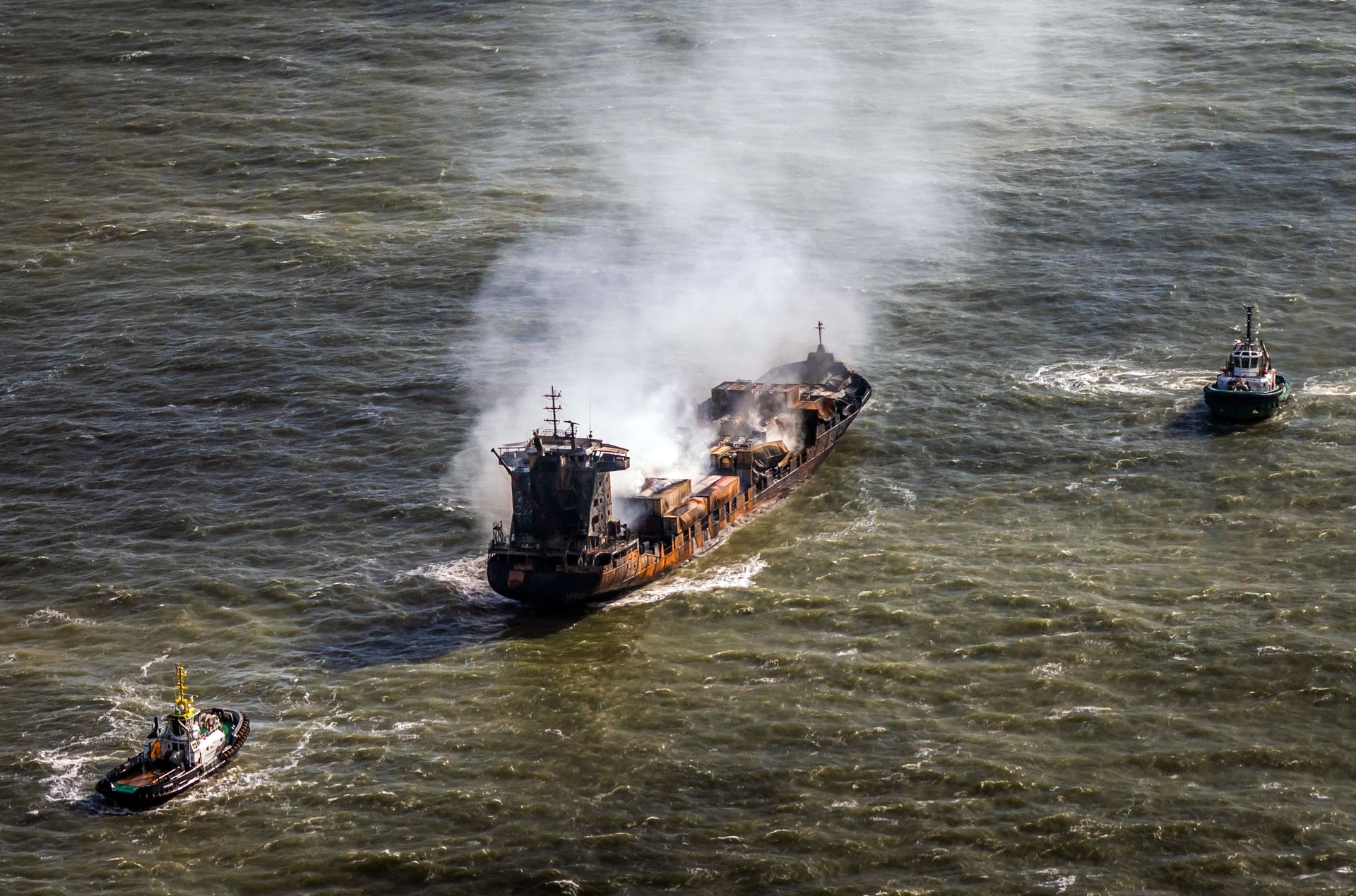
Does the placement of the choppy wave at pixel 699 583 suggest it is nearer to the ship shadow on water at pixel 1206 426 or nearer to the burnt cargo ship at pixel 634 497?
the burnt cargo ship at pixel 634 497

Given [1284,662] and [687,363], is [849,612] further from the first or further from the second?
[687,363]

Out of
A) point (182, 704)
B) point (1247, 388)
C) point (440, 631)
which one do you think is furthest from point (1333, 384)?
point (182, 704)

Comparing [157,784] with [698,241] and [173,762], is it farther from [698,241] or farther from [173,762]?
[698,241]

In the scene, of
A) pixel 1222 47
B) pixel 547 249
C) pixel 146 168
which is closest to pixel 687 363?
pixel 547 249

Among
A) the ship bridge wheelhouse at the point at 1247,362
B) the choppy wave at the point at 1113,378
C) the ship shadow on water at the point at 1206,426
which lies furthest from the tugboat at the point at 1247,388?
the choppy wave at the point at 1113,378

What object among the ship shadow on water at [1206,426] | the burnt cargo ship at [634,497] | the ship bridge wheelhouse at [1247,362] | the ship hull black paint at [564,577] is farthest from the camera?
the ship bridge wheelhouse at [1247,362]

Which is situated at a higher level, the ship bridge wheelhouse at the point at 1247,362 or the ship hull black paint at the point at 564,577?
the ship bridge wheelhouse at the point at 1247,362

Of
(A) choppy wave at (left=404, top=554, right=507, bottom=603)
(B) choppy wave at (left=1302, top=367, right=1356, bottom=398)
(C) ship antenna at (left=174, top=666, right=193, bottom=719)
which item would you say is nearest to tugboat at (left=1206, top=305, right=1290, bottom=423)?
(B) choppy wave at (left=1302, top=367, right=1356, bottom=398)
